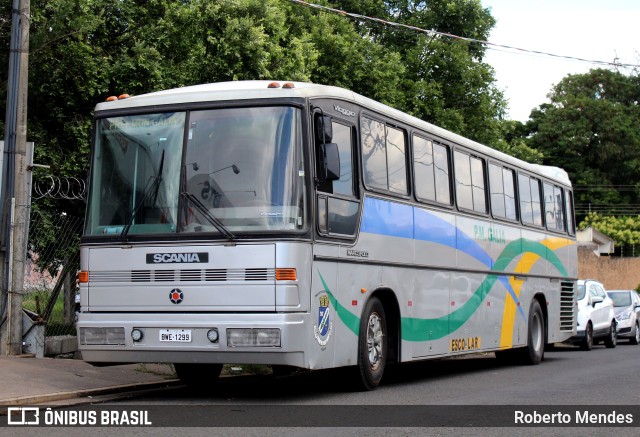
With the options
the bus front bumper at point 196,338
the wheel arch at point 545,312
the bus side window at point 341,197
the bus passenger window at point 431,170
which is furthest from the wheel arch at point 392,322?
the wheel arch at point 545,312

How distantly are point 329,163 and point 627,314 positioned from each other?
2198 cm

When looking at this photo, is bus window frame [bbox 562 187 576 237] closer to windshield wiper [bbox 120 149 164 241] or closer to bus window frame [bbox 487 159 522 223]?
bus window frame [bbox 487 159 522 223]

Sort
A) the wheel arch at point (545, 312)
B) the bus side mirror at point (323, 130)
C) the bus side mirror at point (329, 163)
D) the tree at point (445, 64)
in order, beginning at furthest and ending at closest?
1. the tree at point (445, 64)
2. the wheel arch at point (545, 312)
3. the bus side mirror at point (323, 130)
4. the bus side mirror at point (329, 163)

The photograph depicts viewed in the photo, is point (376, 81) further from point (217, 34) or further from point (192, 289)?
point (192, 289)

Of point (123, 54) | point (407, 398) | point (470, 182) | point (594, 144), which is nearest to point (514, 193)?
point (470, 182)

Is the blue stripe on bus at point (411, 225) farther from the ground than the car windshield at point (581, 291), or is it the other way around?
the blue stripe on bus at point (411, 225)

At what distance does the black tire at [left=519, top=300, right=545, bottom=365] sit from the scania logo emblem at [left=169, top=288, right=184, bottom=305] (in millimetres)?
9590

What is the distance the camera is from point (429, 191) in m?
14.9

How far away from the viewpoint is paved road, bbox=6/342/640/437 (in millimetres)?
9430

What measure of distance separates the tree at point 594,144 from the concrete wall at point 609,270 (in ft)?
34.6

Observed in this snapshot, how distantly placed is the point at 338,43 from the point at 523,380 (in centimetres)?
1707

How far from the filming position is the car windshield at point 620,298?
3153 centimetres

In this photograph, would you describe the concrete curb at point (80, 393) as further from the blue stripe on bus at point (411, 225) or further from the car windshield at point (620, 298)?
the car windshield at point (620, 298)

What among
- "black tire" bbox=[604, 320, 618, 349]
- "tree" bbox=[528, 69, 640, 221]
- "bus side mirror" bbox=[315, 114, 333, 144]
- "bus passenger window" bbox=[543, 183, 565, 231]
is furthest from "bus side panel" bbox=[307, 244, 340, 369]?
"tree" bbox=[528, 69, 640, 221]
